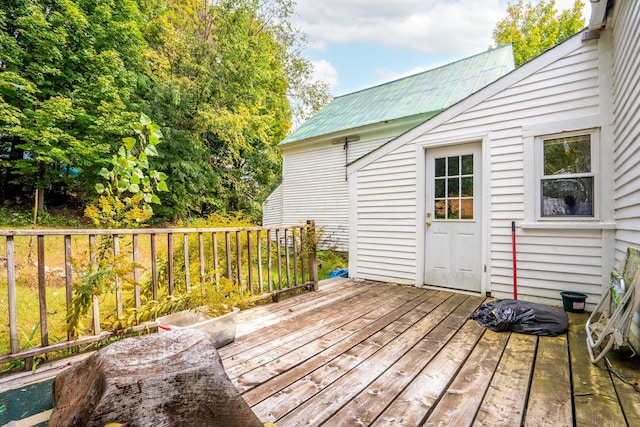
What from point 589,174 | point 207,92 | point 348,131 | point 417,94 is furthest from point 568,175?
point 207,92

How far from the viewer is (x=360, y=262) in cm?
488

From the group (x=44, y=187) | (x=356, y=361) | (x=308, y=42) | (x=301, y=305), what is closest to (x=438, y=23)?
(x=308, y=42)

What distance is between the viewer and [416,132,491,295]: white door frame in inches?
147

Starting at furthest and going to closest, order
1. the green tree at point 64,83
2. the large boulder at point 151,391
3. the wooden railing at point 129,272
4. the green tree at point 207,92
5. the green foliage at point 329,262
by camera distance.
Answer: the green tree at point 207,92, the green tree at point 64,83, the green foliage at point 329,262, the wooden railing at point 129,272, the large boulder at point 151,391

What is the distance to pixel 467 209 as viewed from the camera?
13.1 feet

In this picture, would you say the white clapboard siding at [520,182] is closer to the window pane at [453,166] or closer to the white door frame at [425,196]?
the white door frame at [425,196]

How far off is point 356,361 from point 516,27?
1838 cm

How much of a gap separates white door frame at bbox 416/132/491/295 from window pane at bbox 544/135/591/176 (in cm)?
60

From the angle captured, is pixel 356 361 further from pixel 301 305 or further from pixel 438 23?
pixel 438 23

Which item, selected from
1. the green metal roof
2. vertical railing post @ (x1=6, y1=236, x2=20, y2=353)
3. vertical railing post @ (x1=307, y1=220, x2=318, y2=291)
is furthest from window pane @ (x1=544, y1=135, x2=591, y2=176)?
vertical railing post @ (x1=6, y1=236, x2=20, y2=353)

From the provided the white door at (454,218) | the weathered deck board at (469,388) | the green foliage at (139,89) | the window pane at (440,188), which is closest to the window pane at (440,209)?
the white door at (454,218)

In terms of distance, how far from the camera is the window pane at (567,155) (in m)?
3.20

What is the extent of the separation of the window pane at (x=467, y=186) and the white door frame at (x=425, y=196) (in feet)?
0.56

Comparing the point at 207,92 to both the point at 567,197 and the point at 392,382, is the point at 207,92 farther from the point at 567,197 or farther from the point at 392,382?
the point at 392,382
